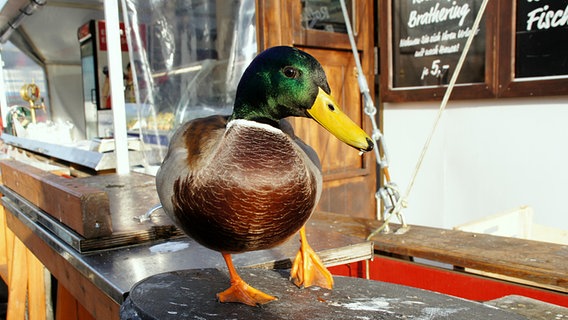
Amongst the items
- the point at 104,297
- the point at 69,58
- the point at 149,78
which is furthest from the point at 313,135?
the point at 69,58

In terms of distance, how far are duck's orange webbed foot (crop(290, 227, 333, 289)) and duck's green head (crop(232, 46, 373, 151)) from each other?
0.93ft

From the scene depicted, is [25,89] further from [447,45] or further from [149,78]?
[447,45]

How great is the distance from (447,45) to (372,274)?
132cm

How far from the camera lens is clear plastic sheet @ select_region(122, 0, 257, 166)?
7.84ft

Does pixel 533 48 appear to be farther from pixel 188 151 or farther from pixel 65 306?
pixel 65 306

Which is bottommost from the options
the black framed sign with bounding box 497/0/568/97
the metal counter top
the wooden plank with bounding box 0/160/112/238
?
the metal counter top

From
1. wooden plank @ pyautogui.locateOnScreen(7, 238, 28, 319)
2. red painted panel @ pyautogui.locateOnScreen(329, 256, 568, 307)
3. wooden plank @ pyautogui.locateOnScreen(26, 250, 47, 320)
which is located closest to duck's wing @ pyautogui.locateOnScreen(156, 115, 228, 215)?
red painted panel @ pyautogui.locateOnScreen(329, 256, 568, 307)

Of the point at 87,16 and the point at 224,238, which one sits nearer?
the point at 224,238

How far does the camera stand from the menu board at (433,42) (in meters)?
2.24

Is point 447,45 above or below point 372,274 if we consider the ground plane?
above

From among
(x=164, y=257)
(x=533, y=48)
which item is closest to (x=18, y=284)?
(x=164, y=257)

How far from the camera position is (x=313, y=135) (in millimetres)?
2412

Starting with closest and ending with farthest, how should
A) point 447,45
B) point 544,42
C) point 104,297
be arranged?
1. point 104,297
2. point 544,42
3. point 447,45

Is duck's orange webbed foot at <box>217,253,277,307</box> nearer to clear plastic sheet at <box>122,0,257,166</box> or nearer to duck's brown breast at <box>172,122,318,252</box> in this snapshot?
duck's brown breast at <box>172,122,318,252</box>
